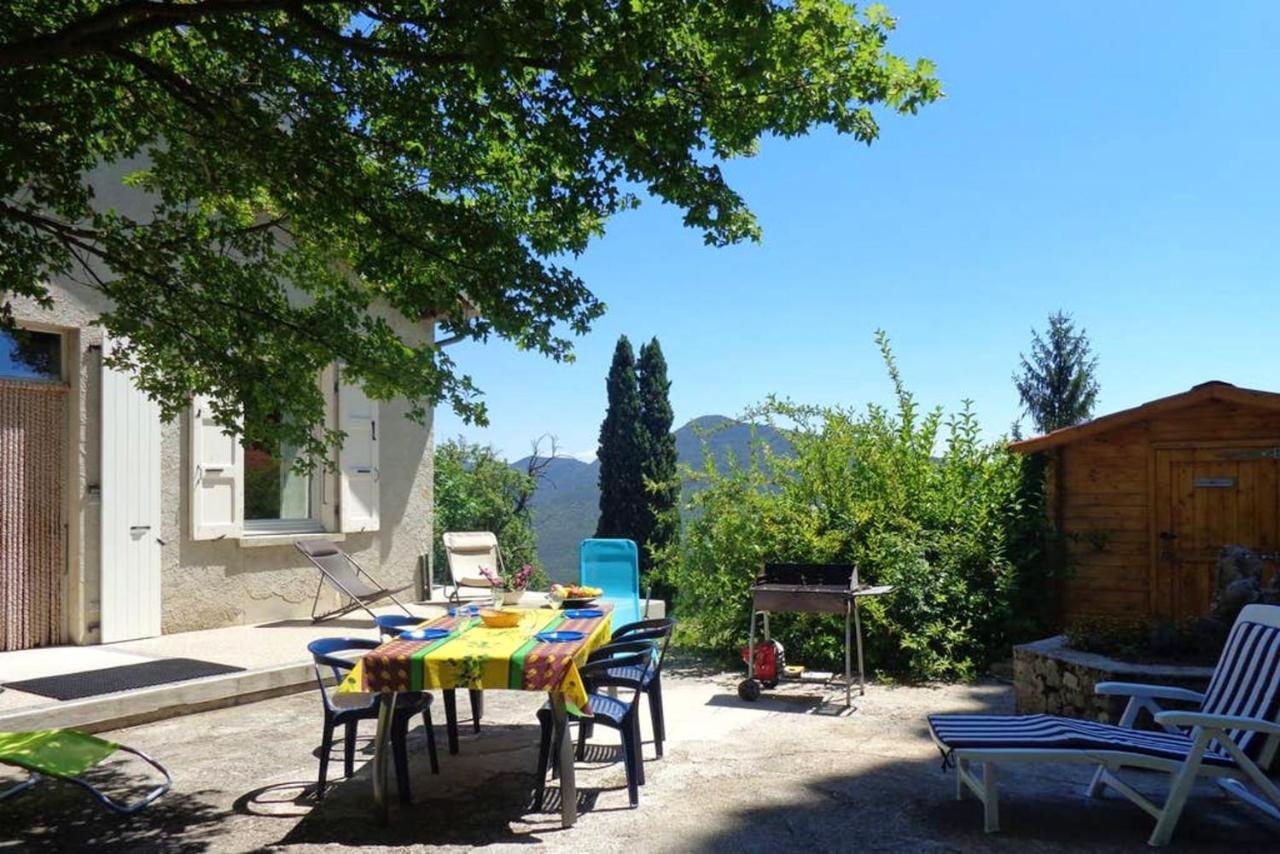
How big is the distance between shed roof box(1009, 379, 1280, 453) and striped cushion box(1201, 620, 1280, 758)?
11.2 ft

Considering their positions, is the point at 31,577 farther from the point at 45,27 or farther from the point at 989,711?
the point at 989,711

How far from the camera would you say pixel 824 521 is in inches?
336

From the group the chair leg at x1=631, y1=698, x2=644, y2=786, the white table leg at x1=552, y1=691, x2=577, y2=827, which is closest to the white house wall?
the chair leg at x1=631, y1=698, x2=644, y2=786

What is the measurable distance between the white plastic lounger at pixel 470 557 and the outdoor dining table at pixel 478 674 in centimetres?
582

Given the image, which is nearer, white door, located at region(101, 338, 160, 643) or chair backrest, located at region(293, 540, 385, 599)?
white door, located at region(101, 338, 160, 643)

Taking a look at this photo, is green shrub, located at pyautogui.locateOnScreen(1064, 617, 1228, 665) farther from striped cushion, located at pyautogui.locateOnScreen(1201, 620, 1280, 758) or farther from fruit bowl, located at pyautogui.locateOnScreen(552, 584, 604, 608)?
fruit bowl, located at pyautogui.locateOnScreen(552, 584, 604, 608)

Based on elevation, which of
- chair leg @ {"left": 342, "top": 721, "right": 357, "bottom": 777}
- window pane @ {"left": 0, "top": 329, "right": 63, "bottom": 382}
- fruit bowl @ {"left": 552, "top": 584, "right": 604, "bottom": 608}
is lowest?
chair leg @ {"left": 342, "top": 721, "right": 357, "bottom": 777}

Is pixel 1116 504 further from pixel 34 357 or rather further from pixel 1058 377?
pixel 1058 377

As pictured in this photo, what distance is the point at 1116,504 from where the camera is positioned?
8.20 metres

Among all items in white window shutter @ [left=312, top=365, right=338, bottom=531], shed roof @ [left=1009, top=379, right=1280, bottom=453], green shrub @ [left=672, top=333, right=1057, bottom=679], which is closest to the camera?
shed roof @ [left=1009, top=379, right=1280, bottom=453]

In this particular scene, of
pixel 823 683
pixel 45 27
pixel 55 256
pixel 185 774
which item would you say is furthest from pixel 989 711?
pixel 45 27

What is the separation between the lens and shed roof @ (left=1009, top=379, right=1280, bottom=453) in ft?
24.3

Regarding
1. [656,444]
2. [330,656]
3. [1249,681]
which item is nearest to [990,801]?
[1249,681]

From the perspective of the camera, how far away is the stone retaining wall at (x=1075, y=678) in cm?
536
